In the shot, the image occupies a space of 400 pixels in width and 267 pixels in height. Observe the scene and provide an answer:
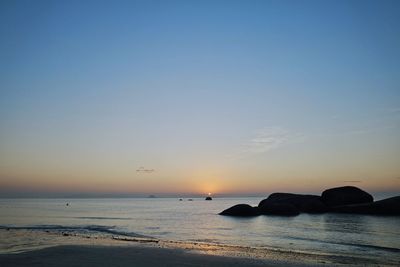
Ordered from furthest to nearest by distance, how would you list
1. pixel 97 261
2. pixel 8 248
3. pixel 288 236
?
pixel 288 236 < pixel 8 248 < pixel 97 261

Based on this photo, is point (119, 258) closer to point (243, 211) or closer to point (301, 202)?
point (243, 211)

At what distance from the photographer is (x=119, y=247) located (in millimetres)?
24766

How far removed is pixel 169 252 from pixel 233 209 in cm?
5157

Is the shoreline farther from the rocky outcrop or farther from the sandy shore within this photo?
the rocky outcrop

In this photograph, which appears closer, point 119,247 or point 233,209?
point 119,247

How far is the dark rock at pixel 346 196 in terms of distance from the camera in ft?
245

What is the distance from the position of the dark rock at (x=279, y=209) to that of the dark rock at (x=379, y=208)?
397 inches

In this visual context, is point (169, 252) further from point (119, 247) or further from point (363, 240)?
point (363, 240)

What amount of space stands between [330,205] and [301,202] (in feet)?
19.7

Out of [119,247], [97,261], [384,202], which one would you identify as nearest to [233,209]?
[384,202]

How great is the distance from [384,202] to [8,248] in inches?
2455

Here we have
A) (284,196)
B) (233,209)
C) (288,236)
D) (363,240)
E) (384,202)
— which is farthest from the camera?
(284,196)

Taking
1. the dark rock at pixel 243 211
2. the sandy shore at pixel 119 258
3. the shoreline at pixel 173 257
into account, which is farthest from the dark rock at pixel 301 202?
the sandy shore at pixel 119 258

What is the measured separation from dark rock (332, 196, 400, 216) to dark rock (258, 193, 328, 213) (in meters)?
5.88
